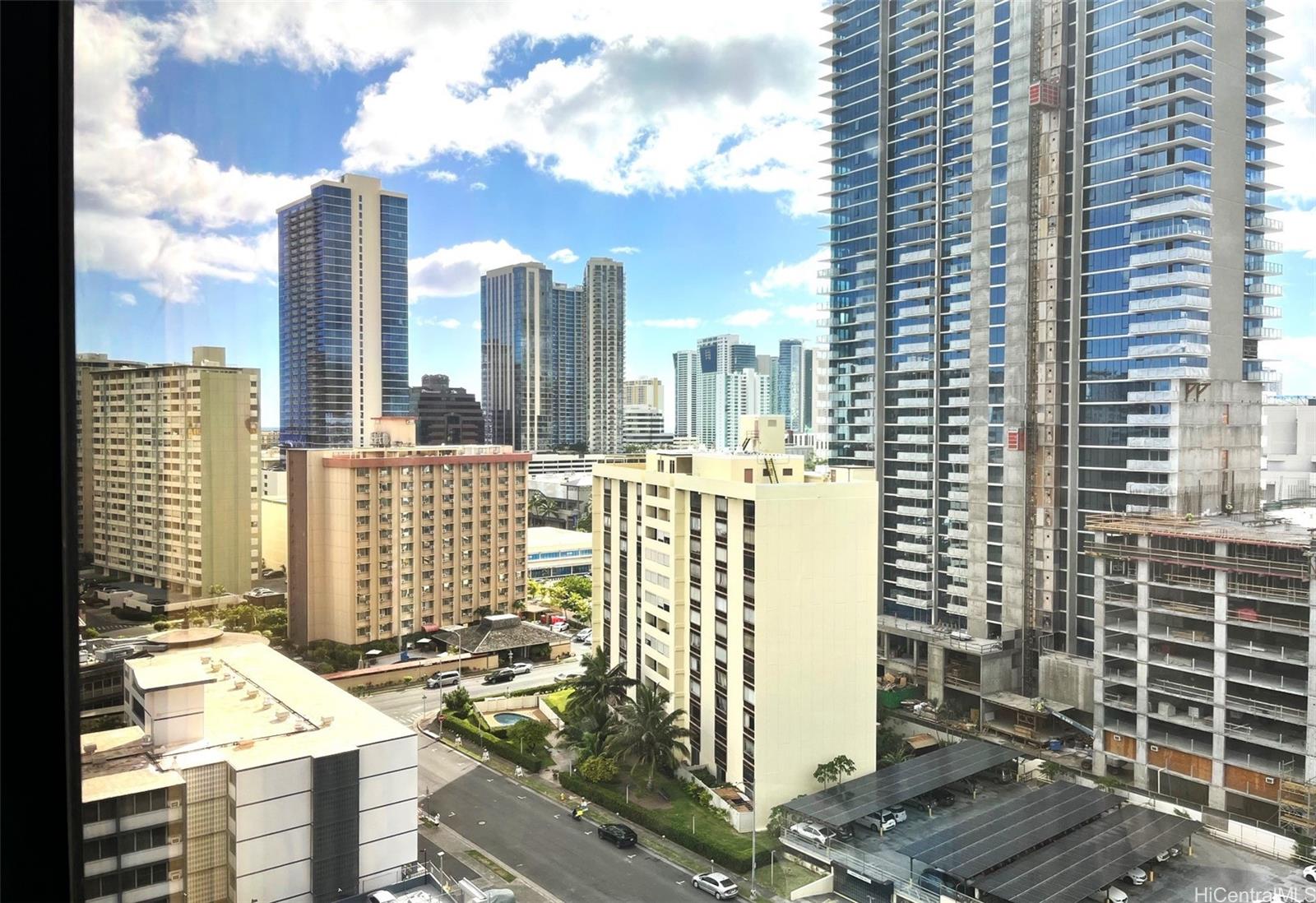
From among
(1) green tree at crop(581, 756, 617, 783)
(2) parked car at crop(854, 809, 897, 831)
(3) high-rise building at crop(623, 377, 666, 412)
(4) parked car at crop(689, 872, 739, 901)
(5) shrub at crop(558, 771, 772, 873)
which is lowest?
(1) green tree at crop(581, 756, 617, 783)

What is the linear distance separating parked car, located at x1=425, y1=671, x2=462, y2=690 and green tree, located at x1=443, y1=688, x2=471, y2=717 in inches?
1.9

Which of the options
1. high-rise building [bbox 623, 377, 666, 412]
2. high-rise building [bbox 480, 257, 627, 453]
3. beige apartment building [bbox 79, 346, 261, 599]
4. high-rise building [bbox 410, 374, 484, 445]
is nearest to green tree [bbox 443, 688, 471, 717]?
high-rise building [bbox 480, 257, 627, 453]

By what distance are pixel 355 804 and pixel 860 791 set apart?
8.11 feet

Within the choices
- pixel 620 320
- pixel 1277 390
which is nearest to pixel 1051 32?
pixel 1277 390

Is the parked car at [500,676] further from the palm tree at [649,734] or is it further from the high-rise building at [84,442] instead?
the high-rise building at [84,442]

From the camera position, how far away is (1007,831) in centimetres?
295

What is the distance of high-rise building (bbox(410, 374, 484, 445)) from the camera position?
2.78 metres

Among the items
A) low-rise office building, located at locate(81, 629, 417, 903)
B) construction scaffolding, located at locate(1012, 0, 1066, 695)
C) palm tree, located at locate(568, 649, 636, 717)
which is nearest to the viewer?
low-rise office building, located at locate(81, 629, 417, 903)

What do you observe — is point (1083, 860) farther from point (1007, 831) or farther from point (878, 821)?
point (878, 821)

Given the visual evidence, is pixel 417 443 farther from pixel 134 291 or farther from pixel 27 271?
pixel 27 271

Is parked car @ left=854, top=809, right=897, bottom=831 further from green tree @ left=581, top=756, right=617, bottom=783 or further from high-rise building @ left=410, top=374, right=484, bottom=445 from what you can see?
high-rise building @ left=410, top=374, right=484, bottom=445

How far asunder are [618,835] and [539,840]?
1.40 feet

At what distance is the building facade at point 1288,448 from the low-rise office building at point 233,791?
2.95 meters

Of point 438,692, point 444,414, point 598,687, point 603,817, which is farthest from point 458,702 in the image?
point 444,414
